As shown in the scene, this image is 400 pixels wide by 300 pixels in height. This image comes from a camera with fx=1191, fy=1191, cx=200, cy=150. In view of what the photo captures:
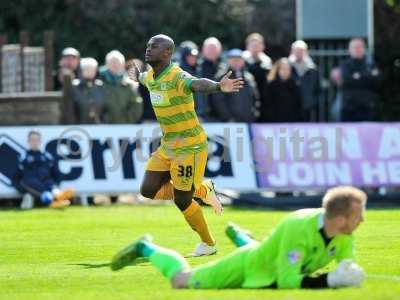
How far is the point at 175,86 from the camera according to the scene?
13500mm

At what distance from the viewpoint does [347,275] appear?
955 cm

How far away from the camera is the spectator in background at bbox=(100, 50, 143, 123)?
22203 millimetres

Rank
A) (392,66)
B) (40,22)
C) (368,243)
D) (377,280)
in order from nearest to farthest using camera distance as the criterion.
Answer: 1. (377,280)
2. (368,243)
3. (392,66)
4. (40,22)

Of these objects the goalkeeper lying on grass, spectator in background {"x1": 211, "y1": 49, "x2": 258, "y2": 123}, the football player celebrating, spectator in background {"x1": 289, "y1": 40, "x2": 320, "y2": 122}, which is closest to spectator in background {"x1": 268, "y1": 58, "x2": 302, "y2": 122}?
spectator in background {"x1": 289, "y1": 40, "x2": 320, "y2": 122}

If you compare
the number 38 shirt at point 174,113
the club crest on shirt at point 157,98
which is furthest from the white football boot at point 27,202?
the club crest on shirt at point 157,98

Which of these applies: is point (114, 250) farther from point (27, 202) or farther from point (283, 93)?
point (283, 93)

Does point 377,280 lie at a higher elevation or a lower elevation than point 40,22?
lower

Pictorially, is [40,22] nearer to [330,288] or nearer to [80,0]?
[80,0]

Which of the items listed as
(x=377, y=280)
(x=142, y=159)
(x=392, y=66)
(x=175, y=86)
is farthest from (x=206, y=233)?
(x=392, y=66)

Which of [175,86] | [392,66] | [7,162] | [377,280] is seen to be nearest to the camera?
[377,280]

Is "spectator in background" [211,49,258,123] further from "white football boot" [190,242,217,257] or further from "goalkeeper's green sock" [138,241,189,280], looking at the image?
"goalkeeper's green sock" [138,241,189,280]

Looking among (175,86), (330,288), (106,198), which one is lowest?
(106,198)

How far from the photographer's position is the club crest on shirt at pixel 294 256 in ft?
30.3

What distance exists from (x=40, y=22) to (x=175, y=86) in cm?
1619
